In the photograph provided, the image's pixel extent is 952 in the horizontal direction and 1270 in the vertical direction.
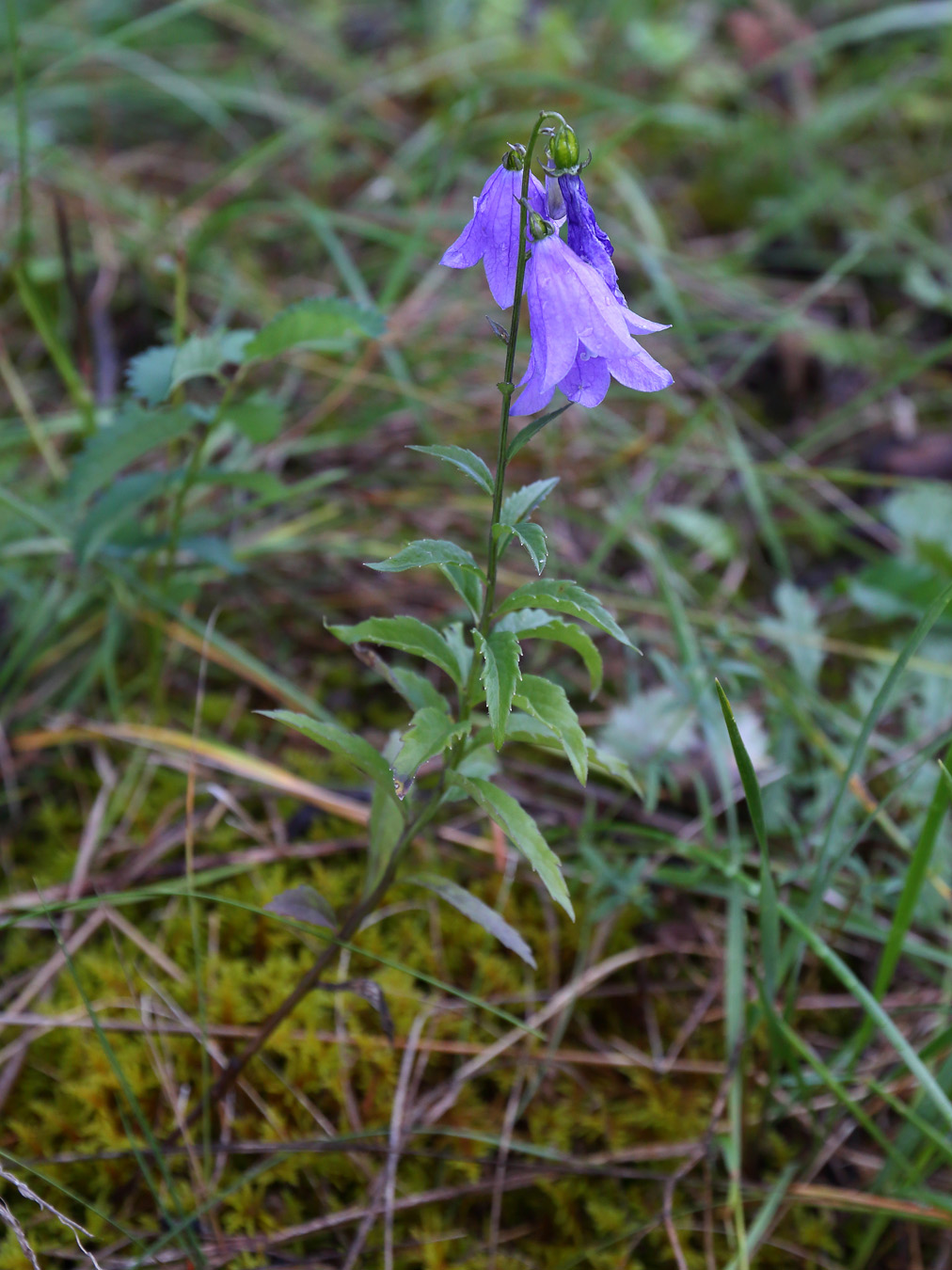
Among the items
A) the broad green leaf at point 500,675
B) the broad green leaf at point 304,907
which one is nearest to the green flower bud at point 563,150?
the broad green leaf at point 500,675

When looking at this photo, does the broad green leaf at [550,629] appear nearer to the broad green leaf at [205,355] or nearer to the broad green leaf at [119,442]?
the broad green leaf at [205,355]

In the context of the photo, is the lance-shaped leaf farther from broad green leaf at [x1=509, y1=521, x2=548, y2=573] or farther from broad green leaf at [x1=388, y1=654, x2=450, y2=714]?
broad green leaf at [x1=388, y1=654, x2=450, y2=714]

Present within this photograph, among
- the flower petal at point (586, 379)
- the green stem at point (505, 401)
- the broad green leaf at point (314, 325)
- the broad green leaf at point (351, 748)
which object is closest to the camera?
the green stem at point (505, 401)

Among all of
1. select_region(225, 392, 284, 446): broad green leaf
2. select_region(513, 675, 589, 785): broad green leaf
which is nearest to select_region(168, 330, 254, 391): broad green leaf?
select_region(225, 392, 284, 446): broad green leaf

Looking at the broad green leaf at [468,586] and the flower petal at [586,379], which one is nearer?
the flower petal at [586,379]

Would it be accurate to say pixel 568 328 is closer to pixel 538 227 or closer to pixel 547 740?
pixel 538 227

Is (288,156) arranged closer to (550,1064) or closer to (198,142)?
(198,142)

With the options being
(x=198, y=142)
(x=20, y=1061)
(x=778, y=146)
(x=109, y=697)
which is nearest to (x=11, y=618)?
(x=109, y=697)
